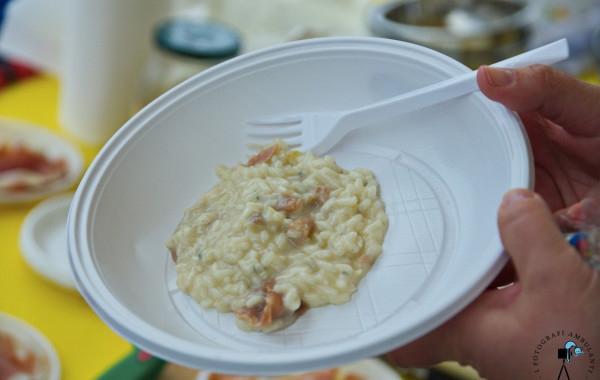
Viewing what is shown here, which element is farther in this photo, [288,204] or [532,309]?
[288,204]

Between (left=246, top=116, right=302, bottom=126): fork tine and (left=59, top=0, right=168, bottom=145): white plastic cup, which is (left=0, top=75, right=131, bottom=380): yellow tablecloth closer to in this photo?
(left=59, top=0, right=168, bottom=145): white plastic cup

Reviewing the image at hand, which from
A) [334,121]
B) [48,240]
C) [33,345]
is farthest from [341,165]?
[48,240]

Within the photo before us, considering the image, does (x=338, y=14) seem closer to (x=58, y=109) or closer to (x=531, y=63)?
(x=58, y=109)

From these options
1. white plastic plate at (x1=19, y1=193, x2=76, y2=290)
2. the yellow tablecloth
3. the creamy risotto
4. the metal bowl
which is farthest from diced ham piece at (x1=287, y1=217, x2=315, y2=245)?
the metal bowl

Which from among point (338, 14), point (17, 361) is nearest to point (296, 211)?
point (17, 361)

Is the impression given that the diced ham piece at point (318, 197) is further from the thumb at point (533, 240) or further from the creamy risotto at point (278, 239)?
the thumb at point (533, 240)

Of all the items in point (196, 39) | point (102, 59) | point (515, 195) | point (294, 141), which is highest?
point (515, 195)

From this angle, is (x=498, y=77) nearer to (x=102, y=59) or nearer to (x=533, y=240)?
(x=533, y=240)
